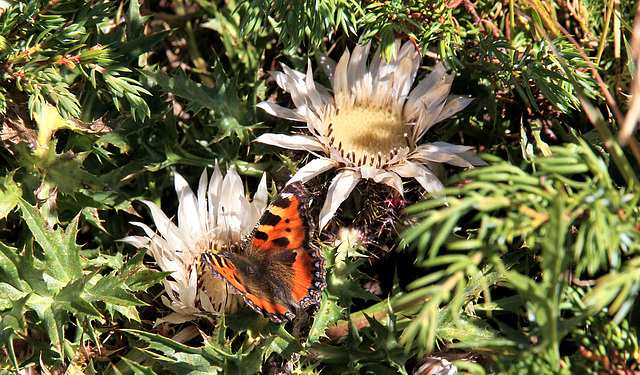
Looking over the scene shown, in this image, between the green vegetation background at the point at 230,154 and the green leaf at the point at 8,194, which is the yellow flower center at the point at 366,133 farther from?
the green leaf at the point at 8,194

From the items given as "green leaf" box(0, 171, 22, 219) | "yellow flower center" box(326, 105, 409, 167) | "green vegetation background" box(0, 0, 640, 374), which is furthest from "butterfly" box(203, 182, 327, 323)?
"green leaf" box(0, 171, 22, 219)

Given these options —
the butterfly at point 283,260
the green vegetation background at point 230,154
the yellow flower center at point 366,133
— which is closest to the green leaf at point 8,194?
the green vegetation background at point 230,154

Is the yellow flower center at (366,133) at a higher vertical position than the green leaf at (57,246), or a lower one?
higher

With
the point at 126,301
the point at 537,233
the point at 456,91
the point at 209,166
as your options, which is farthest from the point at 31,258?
the point at 456,91

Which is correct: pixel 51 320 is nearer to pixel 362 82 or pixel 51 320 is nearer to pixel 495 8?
pixel 362 82

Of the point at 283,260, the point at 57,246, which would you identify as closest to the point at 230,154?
the point at 283,260

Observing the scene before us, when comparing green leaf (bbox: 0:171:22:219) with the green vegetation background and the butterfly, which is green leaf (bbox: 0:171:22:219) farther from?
the butterfly
